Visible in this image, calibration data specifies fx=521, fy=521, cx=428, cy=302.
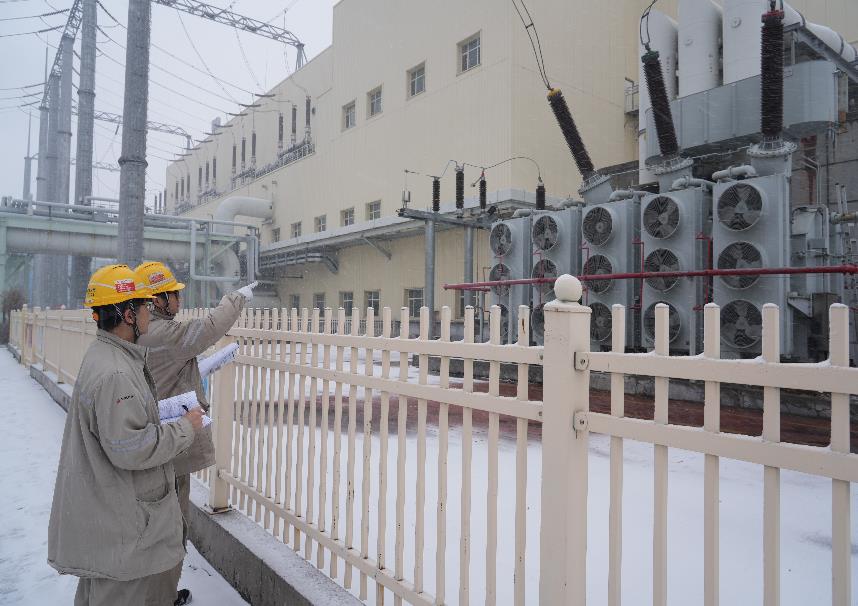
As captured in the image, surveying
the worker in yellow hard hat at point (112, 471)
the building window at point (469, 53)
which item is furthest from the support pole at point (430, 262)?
the worker in yellow hard hat at point (112, 471)

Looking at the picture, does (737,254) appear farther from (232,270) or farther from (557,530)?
(232,270)

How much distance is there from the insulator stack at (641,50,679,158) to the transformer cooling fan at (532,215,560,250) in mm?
2383

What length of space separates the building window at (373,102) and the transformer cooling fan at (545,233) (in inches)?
416

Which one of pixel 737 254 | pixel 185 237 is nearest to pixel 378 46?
pixel 185 237

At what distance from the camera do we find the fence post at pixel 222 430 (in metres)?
3.44

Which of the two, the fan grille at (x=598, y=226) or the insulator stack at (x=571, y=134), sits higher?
the insulator stack at (x=571, y=134)

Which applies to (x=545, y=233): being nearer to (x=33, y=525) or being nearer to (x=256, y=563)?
(x=256, y=563)

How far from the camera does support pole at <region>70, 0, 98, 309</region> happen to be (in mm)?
16031

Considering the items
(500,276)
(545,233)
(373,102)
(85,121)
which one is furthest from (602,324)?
(85,121)

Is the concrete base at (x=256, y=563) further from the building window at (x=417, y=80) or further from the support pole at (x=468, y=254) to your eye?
the building window at (x=417, y=80)

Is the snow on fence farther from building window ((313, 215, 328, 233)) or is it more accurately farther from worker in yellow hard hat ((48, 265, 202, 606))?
building window ((313, 215, 328, 233))

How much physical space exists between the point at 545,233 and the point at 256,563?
8.76m

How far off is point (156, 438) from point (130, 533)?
1.11 feet

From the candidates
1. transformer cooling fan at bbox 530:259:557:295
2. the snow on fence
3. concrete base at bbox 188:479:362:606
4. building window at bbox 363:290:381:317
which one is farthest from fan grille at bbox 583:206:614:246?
building window at bbox 363:290:381:317
